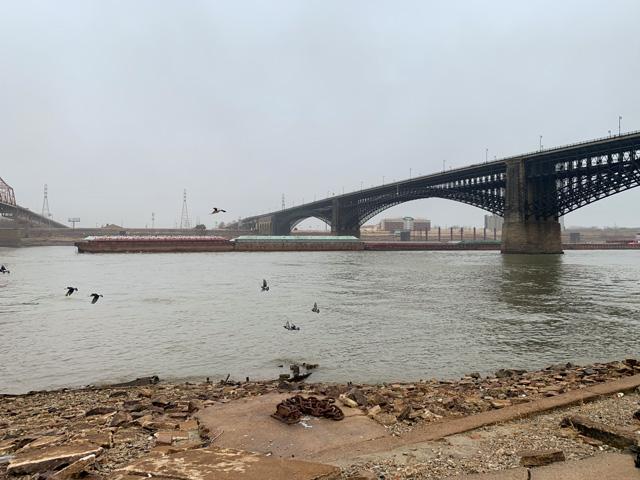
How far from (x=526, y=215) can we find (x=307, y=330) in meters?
78.1

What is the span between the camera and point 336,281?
4350 cm

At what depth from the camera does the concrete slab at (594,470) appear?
5.59 meters

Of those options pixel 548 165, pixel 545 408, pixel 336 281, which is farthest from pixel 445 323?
pixel 548 165

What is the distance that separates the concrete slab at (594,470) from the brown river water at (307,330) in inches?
301

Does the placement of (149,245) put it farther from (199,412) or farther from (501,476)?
(501,476)

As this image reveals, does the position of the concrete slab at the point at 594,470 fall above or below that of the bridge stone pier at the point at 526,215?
below

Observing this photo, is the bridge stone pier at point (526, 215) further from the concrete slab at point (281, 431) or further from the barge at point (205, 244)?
the concrete slab at point (281, 431)

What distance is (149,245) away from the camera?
354 feet

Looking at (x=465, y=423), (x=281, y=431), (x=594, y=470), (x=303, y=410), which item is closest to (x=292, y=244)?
(x=303, y=410)

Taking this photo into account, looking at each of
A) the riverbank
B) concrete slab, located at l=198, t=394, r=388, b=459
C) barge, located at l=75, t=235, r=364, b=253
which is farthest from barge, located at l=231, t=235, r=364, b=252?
concrete slab, located at l=198, t=394, r=388, b=459

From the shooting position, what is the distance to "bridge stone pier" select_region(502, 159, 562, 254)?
86.4 m

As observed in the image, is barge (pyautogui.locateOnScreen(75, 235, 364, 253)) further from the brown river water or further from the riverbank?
the riverbank

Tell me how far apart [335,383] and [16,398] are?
26.3 feet

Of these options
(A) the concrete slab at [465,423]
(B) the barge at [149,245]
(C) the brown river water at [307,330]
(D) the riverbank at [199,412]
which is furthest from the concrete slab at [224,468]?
(B) the barge at [149,245]
